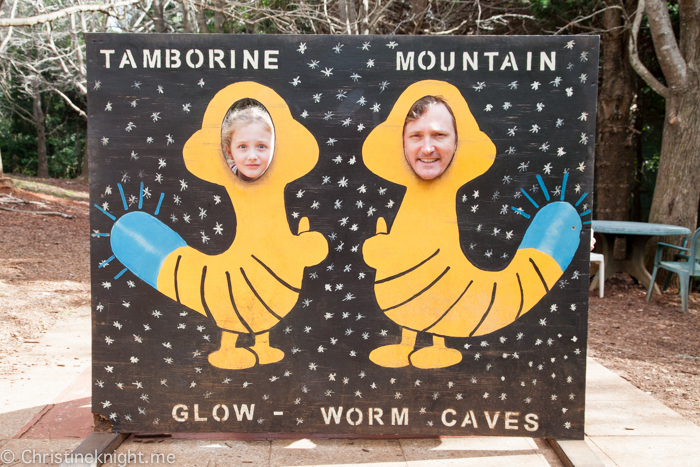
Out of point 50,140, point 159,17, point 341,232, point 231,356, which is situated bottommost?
point 231,356

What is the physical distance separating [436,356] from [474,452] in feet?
1.99

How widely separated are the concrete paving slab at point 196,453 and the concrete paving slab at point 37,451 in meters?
0.29

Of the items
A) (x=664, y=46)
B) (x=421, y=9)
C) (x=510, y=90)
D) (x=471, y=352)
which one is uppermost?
(x=421, y=9)

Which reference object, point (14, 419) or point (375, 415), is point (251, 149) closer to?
point (375, 415)

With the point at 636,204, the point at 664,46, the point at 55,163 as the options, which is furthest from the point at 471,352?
the point at 55,163

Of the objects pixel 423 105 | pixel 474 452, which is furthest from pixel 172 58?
pixel 474 452

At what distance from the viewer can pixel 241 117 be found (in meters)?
2.77

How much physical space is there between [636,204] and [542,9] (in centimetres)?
459

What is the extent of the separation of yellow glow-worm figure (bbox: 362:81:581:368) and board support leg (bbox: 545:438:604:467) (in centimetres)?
73

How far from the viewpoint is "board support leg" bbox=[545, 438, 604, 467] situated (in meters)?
2.78

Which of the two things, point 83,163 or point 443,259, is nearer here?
point 443,259

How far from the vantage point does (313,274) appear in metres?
2.86

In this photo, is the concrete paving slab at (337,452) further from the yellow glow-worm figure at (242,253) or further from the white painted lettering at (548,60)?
the white painted lettering at (548,60)

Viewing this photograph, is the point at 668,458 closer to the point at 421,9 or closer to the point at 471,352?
the point at 471,352
